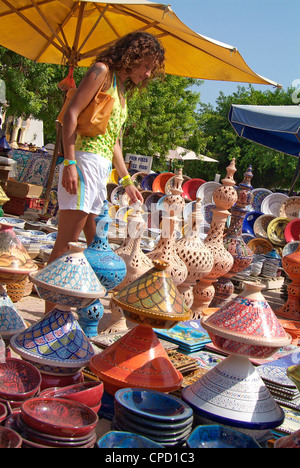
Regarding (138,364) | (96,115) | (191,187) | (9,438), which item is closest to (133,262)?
(96,115)

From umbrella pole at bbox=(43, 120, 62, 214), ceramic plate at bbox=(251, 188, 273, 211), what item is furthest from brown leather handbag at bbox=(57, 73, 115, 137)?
ceramic plate at bbox=(251, 188, 273, 211)

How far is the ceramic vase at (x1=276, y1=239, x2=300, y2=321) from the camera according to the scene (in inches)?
166

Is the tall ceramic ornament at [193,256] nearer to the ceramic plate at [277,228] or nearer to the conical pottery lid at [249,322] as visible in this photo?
the conical pottery lid at [249,322]

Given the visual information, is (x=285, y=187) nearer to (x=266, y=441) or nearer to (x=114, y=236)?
(x=114, y=236)

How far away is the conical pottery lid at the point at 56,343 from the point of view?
1.77m

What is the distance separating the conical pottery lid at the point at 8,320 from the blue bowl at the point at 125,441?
903 millimetres

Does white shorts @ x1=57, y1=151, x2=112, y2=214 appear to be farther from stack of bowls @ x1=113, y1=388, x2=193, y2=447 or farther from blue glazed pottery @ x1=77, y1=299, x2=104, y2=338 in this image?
stack of bowls @ x1=113, y1=388, x2=193, y2=447

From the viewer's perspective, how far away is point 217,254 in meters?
3.68

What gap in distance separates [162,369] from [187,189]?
651cm

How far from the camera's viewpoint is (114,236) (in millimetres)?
5293

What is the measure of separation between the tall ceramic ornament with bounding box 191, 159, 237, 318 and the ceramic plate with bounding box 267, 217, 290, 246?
332 cm

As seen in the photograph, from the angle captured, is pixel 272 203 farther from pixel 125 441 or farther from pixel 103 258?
pixel 125 441

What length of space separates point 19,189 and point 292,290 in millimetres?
4680
